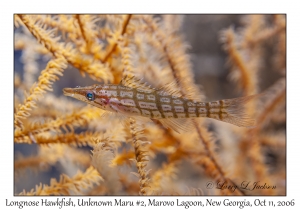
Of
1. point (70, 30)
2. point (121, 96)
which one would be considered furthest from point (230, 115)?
point (70, 30)

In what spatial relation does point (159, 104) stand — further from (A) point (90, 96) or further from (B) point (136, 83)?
(A) point (90, 96)

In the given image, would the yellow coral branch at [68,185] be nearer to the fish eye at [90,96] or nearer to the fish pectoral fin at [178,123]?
the fish eye at [90,96]

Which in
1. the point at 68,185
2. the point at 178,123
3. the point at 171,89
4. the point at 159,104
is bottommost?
the point at 68,185

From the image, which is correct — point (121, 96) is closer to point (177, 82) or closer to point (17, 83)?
point (177, 82)

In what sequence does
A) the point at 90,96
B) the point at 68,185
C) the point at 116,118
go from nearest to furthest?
the point at 90,96
the point at 68,185
the point at 116,118

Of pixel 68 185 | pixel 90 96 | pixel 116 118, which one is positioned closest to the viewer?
pixel 90 96

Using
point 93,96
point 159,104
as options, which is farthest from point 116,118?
point 159,104

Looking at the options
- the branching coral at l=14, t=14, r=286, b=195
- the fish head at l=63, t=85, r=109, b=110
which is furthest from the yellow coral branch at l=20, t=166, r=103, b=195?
the fish head at l=63, t=85, r=109, b=110
